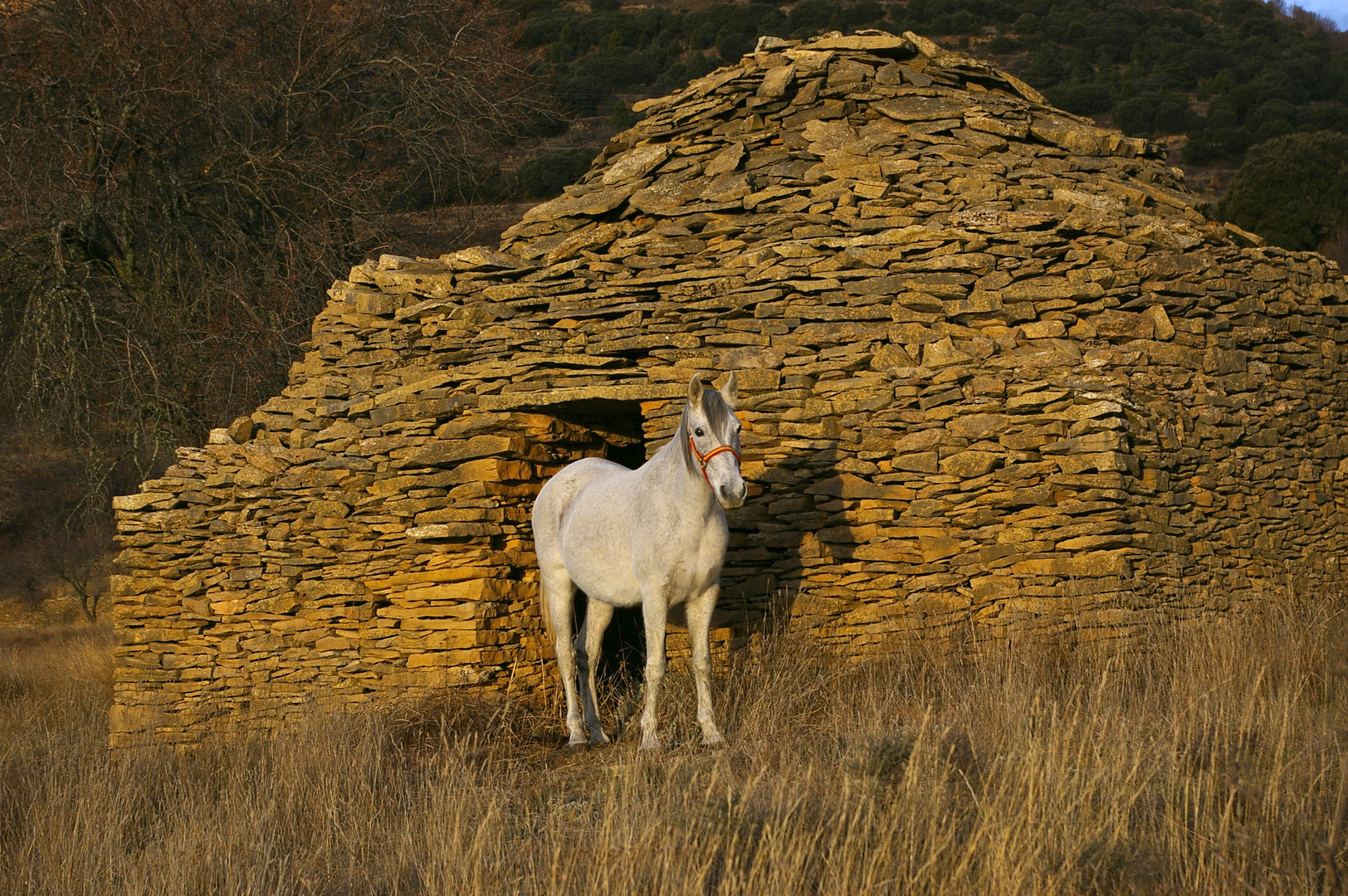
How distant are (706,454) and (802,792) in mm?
1661

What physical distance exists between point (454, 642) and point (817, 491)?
8.74 ft

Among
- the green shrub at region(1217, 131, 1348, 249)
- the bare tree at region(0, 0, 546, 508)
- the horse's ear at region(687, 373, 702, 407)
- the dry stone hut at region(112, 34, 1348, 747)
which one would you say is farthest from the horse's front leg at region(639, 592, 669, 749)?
the green shrub at region(1217, 131, 1348, 249)

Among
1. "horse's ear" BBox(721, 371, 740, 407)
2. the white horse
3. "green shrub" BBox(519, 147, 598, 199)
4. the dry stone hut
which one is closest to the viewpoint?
the white horse

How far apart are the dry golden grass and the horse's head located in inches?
49.9

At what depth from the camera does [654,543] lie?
5.75m

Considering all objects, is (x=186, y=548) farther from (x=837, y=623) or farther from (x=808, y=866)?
(x=808, y=866)

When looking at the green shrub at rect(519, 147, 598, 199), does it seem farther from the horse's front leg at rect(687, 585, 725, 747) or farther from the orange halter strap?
the orange halter strap

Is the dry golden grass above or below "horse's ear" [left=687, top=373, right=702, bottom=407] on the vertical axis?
below

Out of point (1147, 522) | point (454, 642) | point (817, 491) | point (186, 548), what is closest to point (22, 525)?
point (186, 548)

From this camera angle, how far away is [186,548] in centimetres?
899

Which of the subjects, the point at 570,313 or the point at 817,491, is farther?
the point at 570,313

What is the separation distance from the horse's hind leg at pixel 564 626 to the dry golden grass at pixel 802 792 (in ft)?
0.88

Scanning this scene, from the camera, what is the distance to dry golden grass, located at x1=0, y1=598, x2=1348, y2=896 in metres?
3.79

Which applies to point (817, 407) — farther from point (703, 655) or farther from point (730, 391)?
point (703, 655)
